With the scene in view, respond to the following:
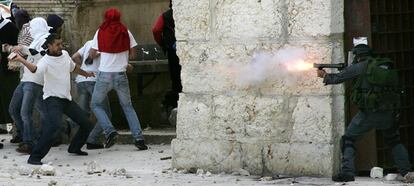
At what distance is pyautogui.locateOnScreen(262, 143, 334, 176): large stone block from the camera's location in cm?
952

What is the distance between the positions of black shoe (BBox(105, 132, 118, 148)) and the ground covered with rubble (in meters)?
0.08

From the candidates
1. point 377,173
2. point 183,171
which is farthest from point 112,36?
point 377,173

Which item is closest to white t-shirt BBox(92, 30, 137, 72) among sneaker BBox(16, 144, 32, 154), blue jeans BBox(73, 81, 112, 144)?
blue jeans BBox(73, 81, 112, 144)

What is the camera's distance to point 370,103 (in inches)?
360

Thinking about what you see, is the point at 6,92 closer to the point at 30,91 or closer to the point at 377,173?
the point at 30,91

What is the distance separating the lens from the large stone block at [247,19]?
9.75m

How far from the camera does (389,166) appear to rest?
991cm

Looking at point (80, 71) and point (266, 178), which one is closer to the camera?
point (266, 178)

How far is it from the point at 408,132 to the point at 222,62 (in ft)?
6.23

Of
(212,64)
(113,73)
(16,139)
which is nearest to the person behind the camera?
(212,64)

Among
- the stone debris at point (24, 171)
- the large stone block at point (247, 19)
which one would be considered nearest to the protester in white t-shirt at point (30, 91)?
the stone debris at point (24, 171)

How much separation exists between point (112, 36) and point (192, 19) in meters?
1.88

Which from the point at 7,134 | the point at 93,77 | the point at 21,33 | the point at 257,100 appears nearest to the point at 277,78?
the point at 257,100

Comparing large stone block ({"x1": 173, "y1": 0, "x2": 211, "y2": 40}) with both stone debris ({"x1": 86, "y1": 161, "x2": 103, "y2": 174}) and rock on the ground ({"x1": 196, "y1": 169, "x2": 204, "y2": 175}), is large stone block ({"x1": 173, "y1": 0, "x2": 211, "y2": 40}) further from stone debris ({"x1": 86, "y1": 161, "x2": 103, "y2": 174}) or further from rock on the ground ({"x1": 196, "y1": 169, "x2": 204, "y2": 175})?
stone debris ({"x1": 86, "y1": 161, "x2": 103, "y2": 174})
